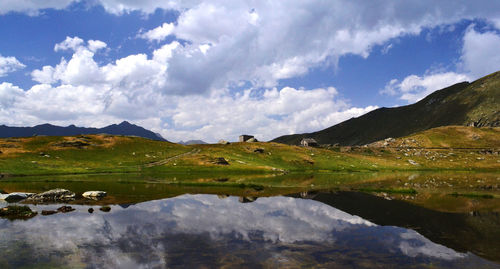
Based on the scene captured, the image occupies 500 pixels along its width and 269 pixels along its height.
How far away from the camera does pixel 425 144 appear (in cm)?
19762

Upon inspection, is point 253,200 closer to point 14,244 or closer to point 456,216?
point 456,216

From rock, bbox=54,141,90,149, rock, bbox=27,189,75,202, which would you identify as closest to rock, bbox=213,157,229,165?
rock, bbox=54,141,90,149

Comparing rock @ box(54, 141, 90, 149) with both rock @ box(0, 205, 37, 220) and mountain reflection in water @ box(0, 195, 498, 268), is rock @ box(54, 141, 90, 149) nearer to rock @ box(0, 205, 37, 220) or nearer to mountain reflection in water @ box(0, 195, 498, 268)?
rock @ box(0, 205, 37, 220)

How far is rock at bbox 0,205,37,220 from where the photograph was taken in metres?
29.1

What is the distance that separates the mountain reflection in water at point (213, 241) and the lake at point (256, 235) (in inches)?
2.7

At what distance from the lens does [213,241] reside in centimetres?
2159

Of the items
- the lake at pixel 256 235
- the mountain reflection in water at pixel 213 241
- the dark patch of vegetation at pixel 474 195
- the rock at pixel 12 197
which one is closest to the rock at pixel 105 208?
the mountain reflection in water at pixel 213 241

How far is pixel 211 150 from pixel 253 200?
3572 inches

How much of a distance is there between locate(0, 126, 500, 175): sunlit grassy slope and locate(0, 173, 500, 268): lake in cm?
6107

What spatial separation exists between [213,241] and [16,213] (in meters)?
23.5

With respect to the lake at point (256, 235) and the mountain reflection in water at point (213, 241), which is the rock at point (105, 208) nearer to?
the mountain reflection in water at point (213, 241)

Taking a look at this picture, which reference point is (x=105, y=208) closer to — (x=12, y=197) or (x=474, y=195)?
(x=12, y=197)

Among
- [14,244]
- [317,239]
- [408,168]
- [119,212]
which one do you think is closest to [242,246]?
[317,239]

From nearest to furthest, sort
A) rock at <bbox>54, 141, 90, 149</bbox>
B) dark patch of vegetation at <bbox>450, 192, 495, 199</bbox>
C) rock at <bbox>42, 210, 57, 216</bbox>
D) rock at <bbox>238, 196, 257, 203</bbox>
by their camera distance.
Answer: rock at <bbox>42, 210, 57, 216</bbox> → rock at <bbox>238, 196, 257, 203</bbox> → dark patch of vegetation at <bbox>450, 192, 495, 199</bbox> → rock at <bbox>54, 141, 90, 149</bbox>
